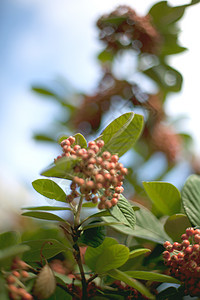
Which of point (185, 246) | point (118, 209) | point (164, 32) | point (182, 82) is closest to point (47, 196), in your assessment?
point (118, 209)

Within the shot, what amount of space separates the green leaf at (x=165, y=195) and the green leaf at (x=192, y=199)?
0.09ft

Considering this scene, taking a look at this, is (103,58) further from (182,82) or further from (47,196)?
(47,196)

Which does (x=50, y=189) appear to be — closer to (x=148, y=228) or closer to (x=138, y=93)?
(x=148, y=228)

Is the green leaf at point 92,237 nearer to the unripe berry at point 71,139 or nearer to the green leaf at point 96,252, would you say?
the green leaf at point 96,252

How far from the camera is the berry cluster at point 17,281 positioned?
0.48m

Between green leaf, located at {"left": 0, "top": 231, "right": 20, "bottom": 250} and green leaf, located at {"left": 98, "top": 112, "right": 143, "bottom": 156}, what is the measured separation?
203mm

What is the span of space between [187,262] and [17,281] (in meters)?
0.28

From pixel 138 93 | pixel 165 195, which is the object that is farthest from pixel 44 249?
pixel 138 93

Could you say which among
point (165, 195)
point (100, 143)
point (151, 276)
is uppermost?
point (100, 143)

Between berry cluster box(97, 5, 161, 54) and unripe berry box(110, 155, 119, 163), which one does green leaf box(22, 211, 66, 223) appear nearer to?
unripe berry box(110, 155, 119, 163)

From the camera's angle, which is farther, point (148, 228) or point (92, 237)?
point (148, 228)

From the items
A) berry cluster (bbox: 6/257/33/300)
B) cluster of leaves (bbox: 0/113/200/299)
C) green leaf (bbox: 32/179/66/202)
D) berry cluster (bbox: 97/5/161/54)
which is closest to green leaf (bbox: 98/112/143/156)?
cluster of leaves (bbox: 0/113/200/299)

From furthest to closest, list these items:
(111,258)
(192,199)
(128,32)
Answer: (128,32), (192,199), (111,258)

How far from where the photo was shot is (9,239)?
57 cm
